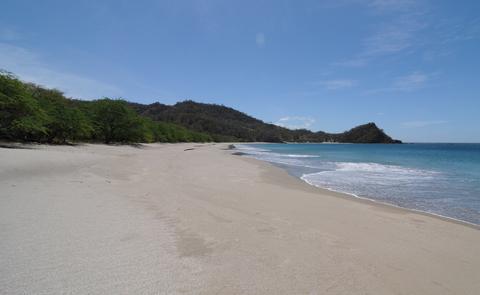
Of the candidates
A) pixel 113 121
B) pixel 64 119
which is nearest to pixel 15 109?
pixel 64 119

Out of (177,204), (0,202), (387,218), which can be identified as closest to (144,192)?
(177,204)

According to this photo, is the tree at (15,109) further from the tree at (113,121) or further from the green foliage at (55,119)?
the tree at (113,121)

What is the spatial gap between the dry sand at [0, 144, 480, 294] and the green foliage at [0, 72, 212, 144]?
1624 cm

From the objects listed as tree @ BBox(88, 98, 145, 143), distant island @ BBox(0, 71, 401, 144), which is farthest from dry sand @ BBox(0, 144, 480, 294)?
tree @ BBox(88, 98, 145, 143)

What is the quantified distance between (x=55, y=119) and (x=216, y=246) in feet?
92.1

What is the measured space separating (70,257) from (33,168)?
31.5ft

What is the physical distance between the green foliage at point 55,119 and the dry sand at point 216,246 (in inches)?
639

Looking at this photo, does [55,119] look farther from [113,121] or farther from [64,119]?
[113,121]

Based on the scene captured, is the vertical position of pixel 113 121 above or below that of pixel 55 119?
above

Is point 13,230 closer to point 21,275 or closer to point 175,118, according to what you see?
point 21,275

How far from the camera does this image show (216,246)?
4.70 m

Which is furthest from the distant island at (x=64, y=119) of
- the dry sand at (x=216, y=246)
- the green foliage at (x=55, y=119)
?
the dry sand at (x=216, y=246)

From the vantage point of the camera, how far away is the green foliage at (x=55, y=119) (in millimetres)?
20906

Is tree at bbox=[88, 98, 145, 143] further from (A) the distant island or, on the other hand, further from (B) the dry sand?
(B) the dry sand
